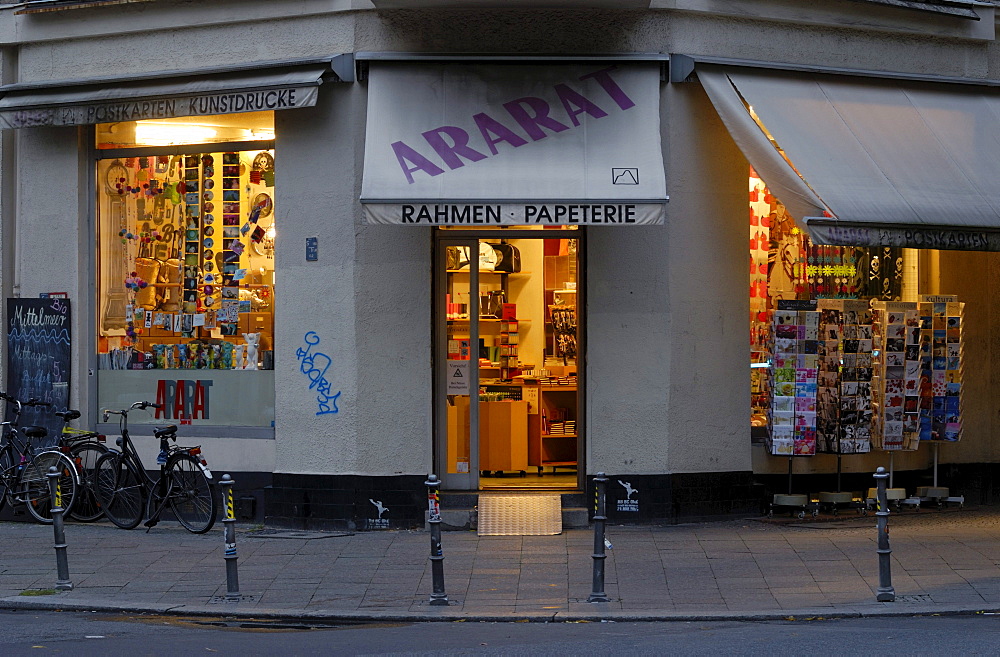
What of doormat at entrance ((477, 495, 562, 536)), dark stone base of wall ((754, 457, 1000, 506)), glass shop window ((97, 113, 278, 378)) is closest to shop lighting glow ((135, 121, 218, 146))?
glass shop window ((97, 113, 278, 378))

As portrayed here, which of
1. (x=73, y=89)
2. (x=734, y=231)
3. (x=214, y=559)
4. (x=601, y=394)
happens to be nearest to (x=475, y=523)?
(x=601, y=394)

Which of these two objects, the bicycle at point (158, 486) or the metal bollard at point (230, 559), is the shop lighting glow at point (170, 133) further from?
the metal bollard at point (230, 559)

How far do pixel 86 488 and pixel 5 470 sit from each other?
0.95 metres

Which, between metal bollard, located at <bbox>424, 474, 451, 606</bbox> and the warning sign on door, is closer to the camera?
metal bollard, located at <bbox>424, 474, 451, 606</bbox>

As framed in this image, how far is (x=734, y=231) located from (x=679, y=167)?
0.92 metres

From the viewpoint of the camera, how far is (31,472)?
13.1 meters

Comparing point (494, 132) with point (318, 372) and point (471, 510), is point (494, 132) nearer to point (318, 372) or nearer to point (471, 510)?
point (318, 372)

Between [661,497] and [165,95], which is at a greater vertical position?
[165,95]

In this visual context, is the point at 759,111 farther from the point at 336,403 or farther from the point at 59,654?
the point at 59,654

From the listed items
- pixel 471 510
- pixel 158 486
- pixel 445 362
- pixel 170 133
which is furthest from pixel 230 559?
pixel 170 133

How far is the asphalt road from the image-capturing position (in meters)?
7.73

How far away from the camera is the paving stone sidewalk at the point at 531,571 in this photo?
9266mm

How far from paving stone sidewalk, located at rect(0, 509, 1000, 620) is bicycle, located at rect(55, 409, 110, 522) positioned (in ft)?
0.58

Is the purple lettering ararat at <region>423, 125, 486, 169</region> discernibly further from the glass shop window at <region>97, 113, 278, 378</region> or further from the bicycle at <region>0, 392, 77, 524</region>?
the bicycle at <region>0, 392, 77, 524</region>
